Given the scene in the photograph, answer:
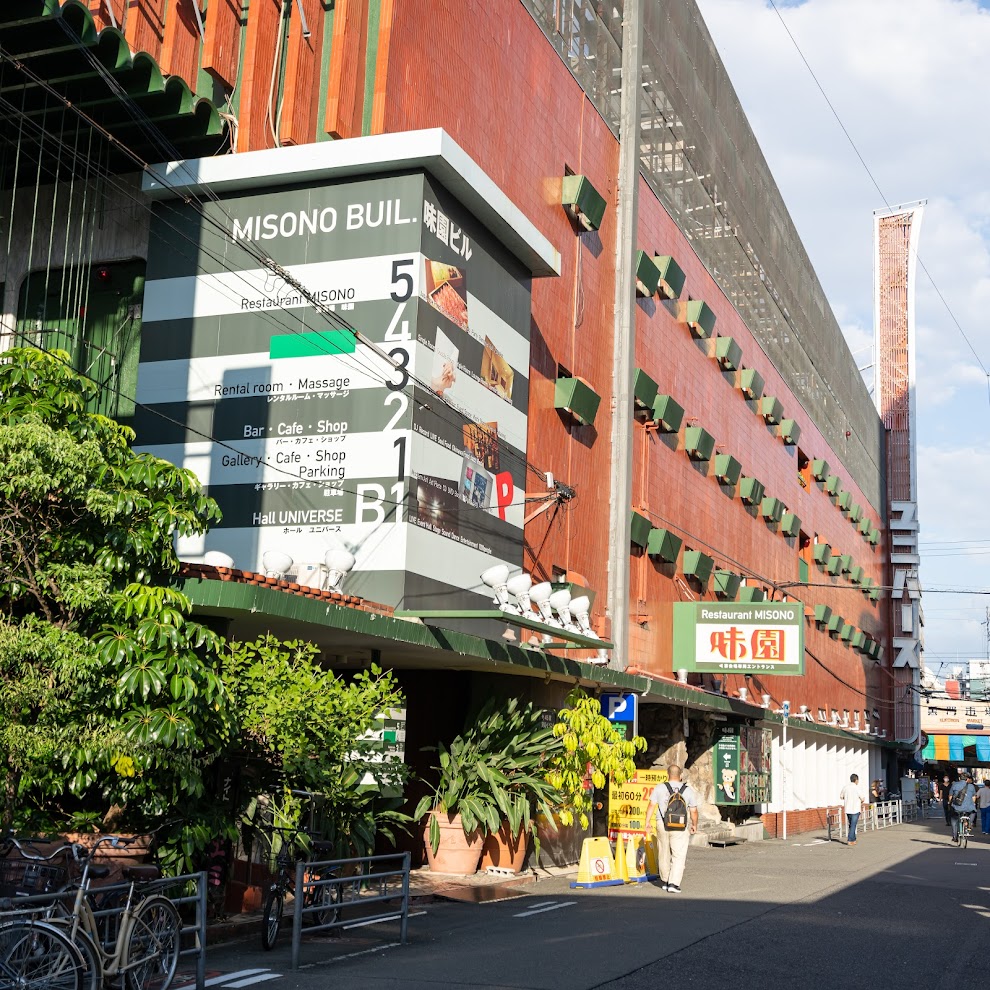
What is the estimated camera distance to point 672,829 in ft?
57.3

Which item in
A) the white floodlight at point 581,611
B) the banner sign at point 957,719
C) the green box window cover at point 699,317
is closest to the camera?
the white floodlight at point 581,611

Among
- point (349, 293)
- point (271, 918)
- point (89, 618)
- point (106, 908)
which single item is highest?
point (349, 293)

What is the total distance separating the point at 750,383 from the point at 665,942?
2890 centimetres

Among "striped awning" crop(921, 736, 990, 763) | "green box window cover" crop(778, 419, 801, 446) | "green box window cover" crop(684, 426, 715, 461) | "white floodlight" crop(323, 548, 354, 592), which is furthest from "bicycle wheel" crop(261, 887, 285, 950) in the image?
"striped awning" crop(921, 736, 990, 763)

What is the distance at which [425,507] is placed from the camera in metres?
17.5

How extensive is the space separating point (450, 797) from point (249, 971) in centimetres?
758

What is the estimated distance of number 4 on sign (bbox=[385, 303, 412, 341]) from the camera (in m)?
17.4

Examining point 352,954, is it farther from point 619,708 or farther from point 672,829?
point 619,708

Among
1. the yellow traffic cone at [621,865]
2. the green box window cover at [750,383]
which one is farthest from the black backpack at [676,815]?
the green box window cover at [750,383]

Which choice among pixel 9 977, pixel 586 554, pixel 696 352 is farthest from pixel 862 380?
pixel 9 977

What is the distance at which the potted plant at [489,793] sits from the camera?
17531mm

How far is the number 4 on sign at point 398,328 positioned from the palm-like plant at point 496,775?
537 centimetres

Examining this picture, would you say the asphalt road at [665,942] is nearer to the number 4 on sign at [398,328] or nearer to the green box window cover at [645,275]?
the number 4 on sign at [398,328]

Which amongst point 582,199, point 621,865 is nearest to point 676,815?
point 621,865
